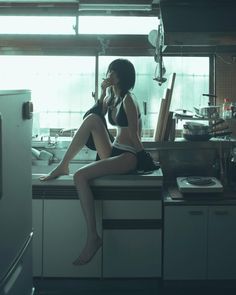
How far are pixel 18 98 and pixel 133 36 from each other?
94.7 inches

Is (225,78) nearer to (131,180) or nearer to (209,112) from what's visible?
(209,112)

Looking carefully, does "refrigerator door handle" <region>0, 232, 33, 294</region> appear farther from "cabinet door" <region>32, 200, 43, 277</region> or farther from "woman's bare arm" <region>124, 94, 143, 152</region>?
"woman's bare arm" <region>124, 94, 143, 152</region>

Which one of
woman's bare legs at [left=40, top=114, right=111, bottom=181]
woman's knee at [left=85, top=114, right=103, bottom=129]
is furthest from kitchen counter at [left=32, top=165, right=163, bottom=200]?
woman's knee at [left=85, top=114, right=103, bottom=129]

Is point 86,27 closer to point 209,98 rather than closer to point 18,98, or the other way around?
point 209,98

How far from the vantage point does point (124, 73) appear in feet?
10.2

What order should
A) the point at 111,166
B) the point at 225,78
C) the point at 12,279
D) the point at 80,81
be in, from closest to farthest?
the point at 12,279 < the point at 111,166 < the point at 225,78 < the point at 80,81

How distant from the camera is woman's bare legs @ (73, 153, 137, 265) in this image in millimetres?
2918

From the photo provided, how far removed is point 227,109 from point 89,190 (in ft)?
4.34

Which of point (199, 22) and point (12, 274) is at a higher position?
point (199, 22)

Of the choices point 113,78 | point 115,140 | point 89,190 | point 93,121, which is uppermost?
point 113,78

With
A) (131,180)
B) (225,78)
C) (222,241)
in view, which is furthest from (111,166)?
(225,78)

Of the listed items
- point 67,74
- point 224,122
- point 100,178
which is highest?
point 67,74

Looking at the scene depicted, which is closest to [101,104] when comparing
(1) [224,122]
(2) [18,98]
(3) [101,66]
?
(3) [101,66]

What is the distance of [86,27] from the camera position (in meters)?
3.78
